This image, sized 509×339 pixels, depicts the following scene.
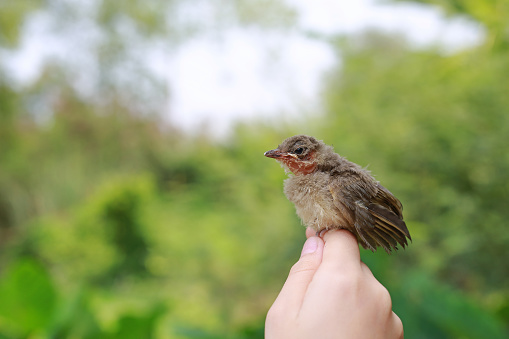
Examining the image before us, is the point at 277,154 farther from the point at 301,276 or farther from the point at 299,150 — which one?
the point at 301,276

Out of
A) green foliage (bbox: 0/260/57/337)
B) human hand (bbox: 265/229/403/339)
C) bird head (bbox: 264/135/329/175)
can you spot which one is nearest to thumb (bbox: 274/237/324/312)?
human hand (bbox: 265/229/403/339)

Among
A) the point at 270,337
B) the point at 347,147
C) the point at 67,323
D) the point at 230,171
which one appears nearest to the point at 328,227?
the point at 270,337

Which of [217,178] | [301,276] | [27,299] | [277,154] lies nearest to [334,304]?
[301,276]

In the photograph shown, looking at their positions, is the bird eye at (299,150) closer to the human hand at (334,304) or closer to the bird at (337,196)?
the bird at (337,196)

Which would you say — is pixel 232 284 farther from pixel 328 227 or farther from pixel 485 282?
pixel 328 227

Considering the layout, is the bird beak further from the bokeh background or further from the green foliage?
the green foliage

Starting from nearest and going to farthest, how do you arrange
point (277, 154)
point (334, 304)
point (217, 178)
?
1. point (334, 304)
2. point (277, 154)
3. point (217, 178)
